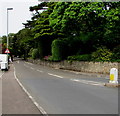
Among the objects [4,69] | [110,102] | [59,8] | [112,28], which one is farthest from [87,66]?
[110,102]

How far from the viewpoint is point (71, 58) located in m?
26.3

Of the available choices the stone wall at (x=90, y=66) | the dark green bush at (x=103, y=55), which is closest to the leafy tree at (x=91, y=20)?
the dark green bush at (x=103, y=55)

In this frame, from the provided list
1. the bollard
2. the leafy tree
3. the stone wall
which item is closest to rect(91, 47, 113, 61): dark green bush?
the stone wall

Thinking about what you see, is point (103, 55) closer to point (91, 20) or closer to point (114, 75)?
point (91, 20)

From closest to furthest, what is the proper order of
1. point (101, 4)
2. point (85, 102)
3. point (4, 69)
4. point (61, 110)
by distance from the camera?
1. point (61, 110)
2. point (85, 102)
3. point (101, 4)
4. point (4, 69)

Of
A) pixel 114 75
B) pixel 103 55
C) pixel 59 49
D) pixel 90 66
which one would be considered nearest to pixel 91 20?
pixel 103 55

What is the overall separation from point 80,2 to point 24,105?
14.3 meters

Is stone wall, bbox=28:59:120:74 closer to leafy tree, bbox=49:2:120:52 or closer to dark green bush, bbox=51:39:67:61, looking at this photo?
dark green bush, bbox=51:39:67:61

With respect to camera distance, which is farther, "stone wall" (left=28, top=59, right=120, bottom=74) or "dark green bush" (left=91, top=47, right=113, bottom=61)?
"dark green bush" (left=91, top=47, right=113, bottom=61)

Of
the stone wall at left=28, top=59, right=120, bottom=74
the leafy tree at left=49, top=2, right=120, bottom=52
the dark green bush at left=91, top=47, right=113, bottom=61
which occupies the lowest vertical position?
the stone wall at left=28, top=59, right=120, bottom=74

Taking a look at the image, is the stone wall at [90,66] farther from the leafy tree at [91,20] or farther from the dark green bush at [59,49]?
the leafy tree at [91,20]

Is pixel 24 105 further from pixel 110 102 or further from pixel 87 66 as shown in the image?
pixel 87 66

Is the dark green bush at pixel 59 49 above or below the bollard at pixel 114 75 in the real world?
above

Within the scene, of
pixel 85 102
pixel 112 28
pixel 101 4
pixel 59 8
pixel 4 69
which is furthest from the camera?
pixel 4 69
